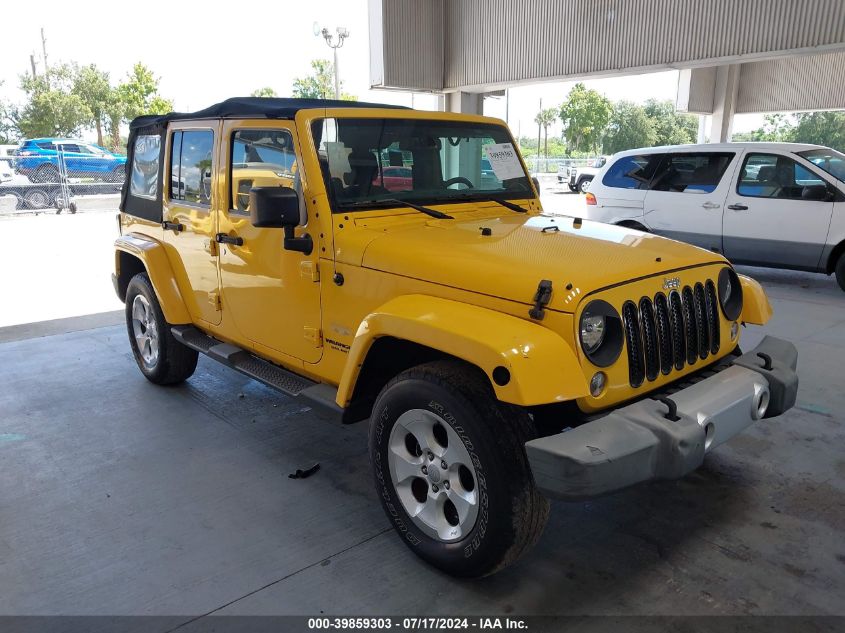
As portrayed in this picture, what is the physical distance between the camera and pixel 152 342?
187 inches

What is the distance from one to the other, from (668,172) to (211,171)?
21.9 feet

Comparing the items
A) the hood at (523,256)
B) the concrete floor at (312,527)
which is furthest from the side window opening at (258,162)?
the concrete floor at (312,527)

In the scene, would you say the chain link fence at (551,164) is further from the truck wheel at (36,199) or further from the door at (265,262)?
the door at (265,262)

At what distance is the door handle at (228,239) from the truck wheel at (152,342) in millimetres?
995

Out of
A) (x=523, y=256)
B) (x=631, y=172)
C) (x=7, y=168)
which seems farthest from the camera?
(x=7, y=168)

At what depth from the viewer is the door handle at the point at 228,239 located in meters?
3.62

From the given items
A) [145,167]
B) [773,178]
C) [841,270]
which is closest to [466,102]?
[773,178]

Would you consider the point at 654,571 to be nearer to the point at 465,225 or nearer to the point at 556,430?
the point at 556,430

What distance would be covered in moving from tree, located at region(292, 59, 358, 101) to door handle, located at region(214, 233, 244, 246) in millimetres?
46440

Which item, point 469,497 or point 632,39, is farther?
point 632,39

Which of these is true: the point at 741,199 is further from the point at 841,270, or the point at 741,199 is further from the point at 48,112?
the point at 48,112

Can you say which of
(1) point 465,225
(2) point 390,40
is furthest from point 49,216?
(1) point 465,225

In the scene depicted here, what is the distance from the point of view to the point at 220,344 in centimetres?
411

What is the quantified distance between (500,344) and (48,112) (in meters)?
39.4
